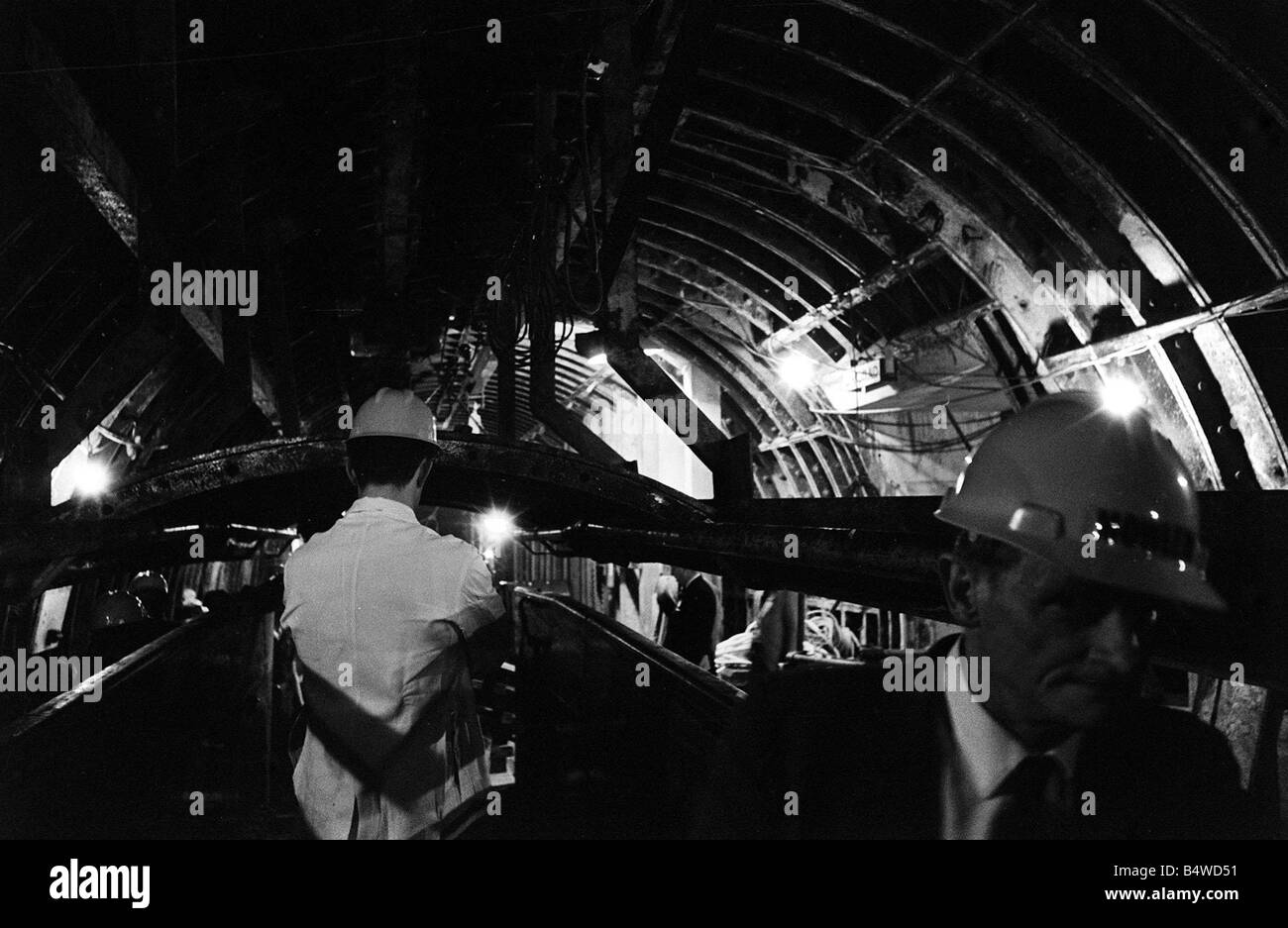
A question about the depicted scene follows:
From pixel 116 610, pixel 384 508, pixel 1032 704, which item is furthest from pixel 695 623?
pixel 1032 704

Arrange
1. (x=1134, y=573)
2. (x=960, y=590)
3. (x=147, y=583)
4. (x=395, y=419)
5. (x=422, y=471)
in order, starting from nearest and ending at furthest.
A: (x=1134, y=573)
(x=960, y=590)
(x=422, y=471)
(x=395, y=419)
(x=147, y=583)

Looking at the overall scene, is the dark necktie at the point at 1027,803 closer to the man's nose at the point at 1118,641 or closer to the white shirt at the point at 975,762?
the white shirt at the point at 975,762

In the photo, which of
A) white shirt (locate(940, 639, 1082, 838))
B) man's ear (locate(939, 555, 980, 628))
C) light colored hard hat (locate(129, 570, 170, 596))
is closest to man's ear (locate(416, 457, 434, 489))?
man's ear (locate(939, 555, 980, 628))

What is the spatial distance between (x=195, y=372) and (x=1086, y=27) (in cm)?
867

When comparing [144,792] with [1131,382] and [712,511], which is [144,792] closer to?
[712,511]

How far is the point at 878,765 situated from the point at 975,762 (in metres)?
0.20

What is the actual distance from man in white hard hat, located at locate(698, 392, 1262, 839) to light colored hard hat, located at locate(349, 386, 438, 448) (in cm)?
188

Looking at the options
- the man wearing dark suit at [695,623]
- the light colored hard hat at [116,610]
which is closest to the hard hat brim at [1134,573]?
the man wearing dark suit at [695,623]

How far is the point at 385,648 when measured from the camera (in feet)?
8.02

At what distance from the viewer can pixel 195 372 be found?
8.97 metres

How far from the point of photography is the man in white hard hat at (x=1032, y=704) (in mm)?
1562

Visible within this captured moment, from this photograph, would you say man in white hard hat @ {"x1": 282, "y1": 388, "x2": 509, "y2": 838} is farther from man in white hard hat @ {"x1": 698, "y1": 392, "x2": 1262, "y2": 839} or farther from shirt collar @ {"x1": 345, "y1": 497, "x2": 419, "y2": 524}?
man in white hard hat @ {"x1": 698, "y1": 392, "x2": 1262, "y2": 839}

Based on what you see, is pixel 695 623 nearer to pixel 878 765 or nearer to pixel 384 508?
pixel 384 508
